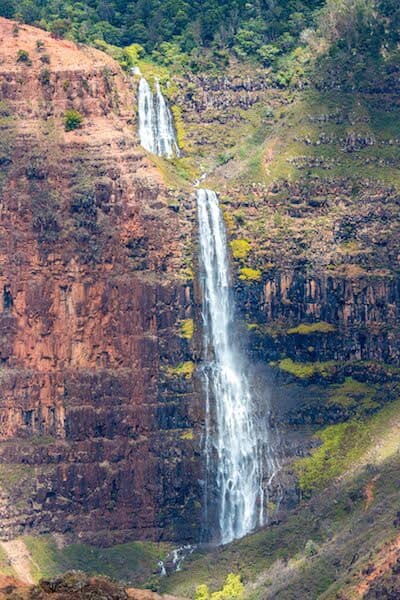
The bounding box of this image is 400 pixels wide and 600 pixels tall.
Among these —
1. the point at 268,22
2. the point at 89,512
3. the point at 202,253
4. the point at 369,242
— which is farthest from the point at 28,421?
the point at 268,22

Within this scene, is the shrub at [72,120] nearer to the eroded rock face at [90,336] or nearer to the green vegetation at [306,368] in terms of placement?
the eroded rock face at [90,336]

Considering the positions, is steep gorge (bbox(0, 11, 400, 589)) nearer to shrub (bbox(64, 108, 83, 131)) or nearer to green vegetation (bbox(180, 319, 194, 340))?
green vegetation (bbox(180, 319, 194, 340))

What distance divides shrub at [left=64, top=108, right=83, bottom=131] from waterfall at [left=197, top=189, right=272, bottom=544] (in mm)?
7610

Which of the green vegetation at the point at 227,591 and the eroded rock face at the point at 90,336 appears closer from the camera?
the green vegetation at the point at 227,591

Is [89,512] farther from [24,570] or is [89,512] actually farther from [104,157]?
[104,157]

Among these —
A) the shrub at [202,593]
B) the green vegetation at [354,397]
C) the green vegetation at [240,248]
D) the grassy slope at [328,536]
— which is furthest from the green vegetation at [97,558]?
the green vegetation at [240,248]

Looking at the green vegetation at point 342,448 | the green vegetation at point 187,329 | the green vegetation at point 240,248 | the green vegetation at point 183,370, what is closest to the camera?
the green vegetation at point 342,448

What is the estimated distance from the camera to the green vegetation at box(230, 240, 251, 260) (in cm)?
12219

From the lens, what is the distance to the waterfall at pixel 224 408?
119m

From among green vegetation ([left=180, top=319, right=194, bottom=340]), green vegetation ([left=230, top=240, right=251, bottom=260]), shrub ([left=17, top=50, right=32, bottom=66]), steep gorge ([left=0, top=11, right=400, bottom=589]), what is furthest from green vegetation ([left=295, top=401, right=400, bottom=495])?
shrub ([left=17, top=50, right=32, bottom=66])

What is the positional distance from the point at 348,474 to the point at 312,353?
25.6 feet

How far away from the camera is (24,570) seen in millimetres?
Answer: 113188

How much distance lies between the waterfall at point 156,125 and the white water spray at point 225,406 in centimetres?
677

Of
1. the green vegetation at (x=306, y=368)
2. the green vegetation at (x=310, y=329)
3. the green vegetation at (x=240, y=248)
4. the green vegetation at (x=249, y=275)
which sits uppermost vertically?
the green vegetation at (x=240, y=248)
